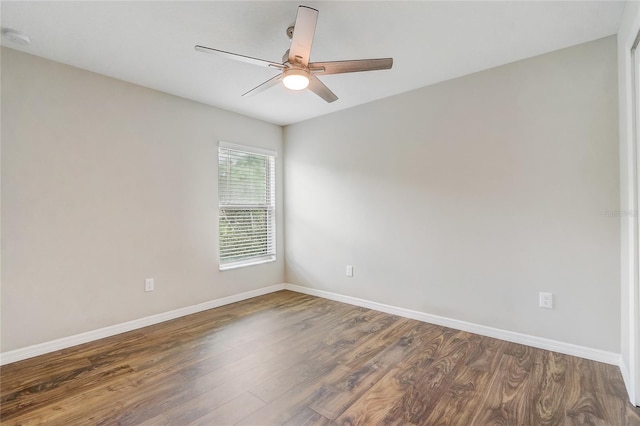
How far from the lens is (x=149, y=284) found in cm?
308

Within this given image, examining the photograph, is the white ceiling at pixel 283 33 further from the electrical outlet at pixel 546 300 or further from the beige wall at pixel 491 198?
the electrical outlet at pixel 546 300

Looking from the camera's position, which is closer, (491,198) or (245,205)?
(491,198)

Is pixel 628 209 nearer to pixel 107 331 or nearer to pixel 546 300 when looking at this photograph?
pixel 546 300

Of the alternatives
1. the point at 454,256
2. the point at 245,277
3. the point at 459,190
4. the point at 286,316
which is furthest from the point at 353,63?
the point at 245,277

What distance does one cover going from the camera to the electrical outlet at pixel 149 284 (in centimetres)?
306

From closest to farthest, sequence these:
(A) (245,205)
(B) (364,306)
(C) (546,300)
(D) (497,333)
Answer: (C) (546,300) < (D) (497,333) < (B) (364,306) < (A) (245,205)

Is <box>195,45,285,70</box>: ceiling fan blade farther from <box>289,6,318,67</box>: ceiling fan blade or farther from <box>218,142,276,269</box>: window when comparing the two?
<box>218,142,276,269</box>: window

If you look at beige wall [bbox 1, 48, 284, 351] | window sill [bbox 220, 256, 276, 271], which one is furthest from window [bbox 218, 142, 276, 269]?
beige wall [bbox 1, 48, 284, 351]

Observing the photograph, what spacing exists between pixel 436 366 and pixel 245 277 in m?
2.56

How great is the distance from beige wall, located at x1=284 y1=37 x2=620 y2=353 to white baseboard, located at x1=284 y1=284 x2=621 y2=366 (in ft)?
0.17

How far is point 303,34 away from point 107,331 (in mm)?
3033

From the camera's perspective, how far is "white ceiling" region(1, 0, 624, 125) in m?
1.91

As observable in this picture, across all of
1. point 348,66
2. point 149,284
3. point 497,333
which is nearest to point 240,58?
point 348,66

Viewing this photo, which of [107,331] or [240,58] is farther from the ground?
[240,58]
